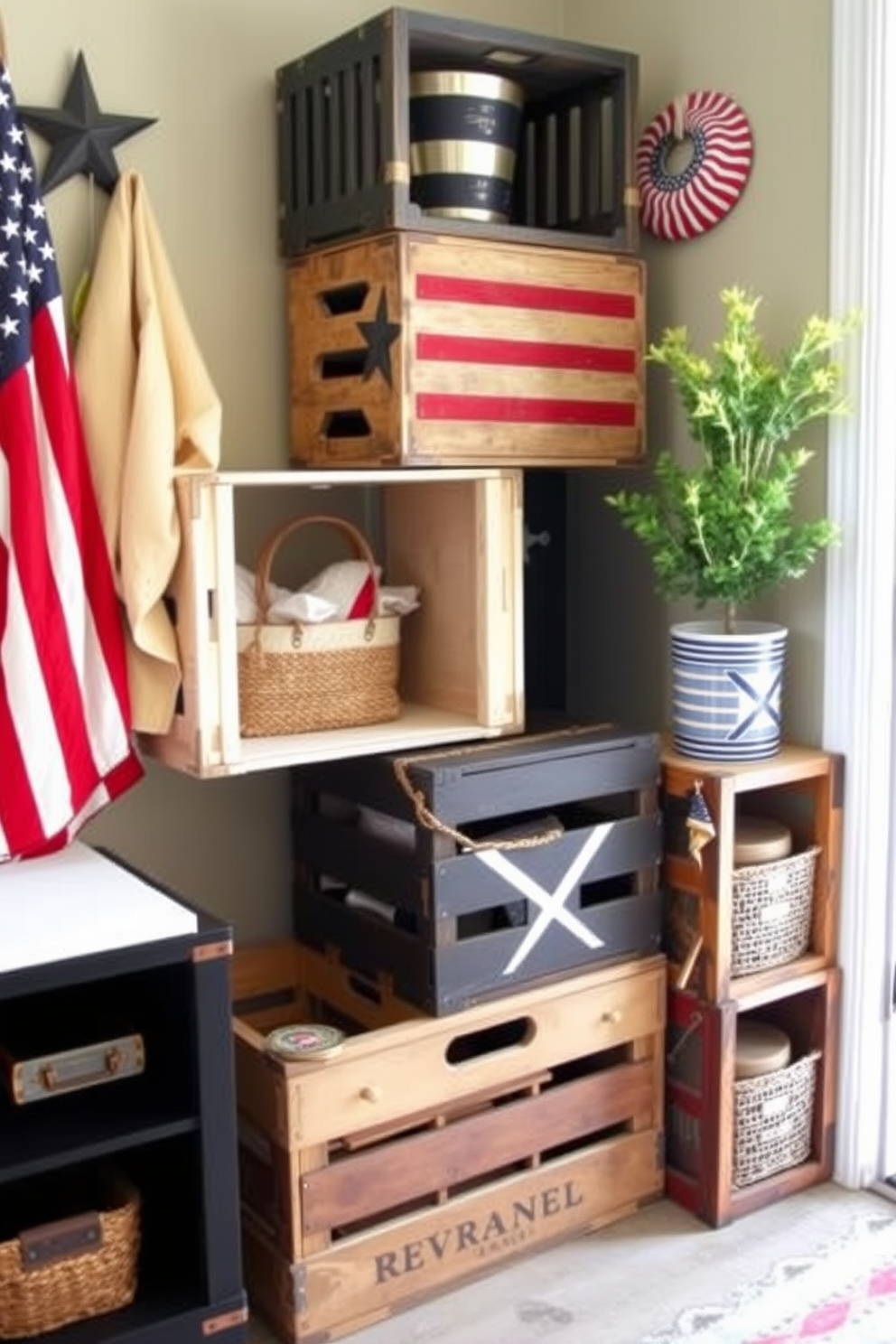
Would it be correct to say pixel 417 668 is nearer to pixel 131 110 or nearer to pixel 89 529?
pixel 89 529

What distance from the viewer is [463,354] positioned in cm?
222

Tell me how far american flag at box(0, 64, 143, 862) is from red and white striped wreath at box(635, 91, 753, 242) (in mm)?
1003

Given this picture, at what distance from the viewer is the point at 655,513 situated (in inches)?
91.0

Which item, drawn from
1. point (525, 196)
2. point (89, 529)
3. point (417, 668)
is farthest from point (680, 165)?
point (89, 529)

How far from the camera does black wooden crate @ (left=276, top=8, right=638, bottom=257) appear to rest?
2139mm

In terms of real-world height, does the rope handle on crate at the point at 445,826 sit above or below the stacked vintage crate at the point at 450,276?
below

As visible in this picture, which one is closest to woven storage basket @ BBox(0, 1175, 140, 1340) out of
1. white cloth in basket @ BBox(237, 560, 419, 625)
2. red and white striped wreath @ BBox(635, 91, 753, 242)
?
white cloth in basket @ BBox(237, 560, 419, 625)

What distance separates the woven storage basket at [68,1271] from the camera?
1.81m

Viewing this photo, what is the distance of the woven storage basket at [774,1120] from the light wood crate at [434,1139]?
5.4 inches

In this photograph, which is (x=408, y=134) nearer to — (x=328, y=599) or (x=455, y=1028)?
(x=328, y=599)

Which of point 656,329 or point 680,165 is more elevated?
point 680,165

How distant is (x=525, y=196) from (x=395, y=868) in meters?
1.23

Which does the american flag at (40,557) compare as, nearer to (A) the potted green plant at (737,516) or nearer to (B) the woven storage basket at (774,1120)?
(A) the potted green plant at (737,516)

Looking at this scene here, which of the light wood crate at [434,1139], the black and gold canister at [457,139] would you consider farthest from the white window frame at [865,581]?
the black and gold canister at [457,139]
